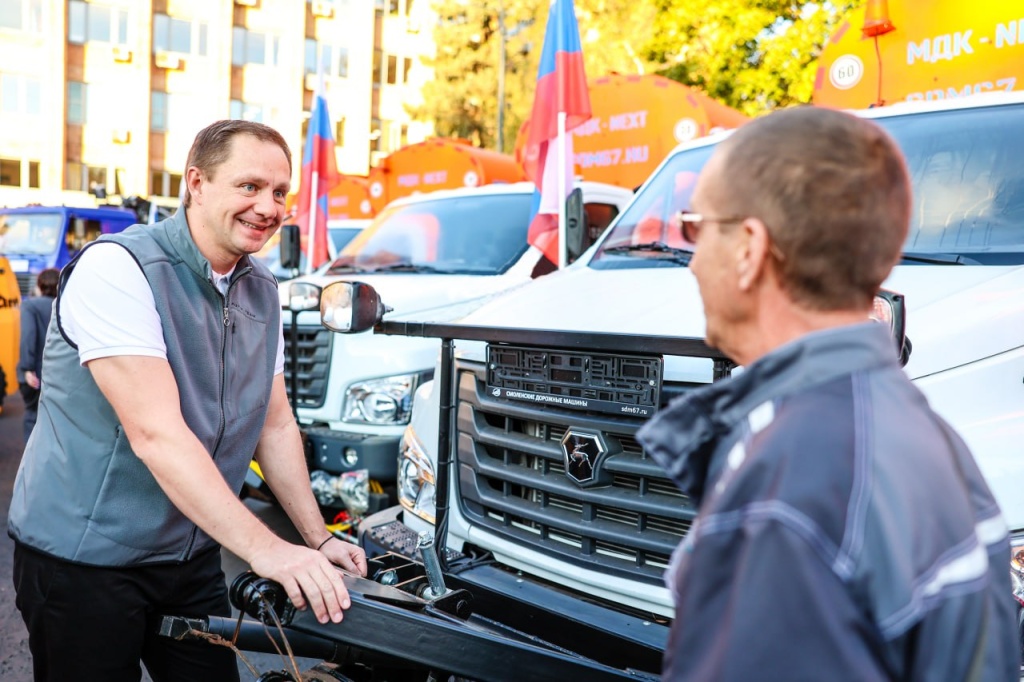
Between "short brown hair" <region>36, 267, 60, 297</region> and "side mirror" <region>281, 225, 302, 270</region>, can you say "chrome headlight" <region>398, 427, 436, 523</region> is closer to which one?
"side mirror" <region>281, 225, 302, 270</region>

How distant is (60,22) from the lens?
34.5m

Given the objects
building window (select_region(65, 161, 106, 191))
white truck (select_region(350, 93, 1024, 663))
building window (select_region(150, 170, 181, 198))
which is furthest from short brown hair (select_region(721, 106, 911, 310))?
building window (select_region(150, 170, 181, 198))

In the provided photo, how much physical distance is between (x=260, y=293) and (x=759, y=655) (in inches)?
76.1

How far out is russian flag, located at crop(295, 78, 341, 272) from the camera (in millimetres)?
9766

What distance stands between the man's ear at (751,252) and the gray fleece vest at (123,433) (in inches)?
60.6

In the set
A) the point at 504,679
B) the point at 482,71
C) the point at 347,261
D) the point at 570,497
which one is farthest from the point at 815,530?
the point at 482,71

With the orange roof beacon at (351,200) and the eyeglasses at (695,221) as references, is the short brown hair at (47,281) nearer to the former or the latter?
the orange roof beacon at (351,200)

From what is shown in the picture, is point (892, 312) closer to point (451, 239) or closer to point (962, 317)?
point (962, 317)

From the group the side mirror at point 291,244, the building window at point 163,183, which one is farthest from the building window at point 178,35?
the side mirror at point 291,244

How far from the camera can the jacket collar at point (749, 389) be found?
105cm

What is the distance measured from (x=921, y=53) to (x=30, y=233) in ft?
51.5

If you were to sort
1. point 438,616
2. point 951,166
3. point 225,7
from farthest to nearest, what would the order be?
point 225,7 → point 951,166 → point 438,616

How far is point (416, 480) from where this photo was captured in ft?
11.5

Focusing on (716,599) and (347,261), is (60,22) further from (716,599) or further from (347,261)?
(716,599)
